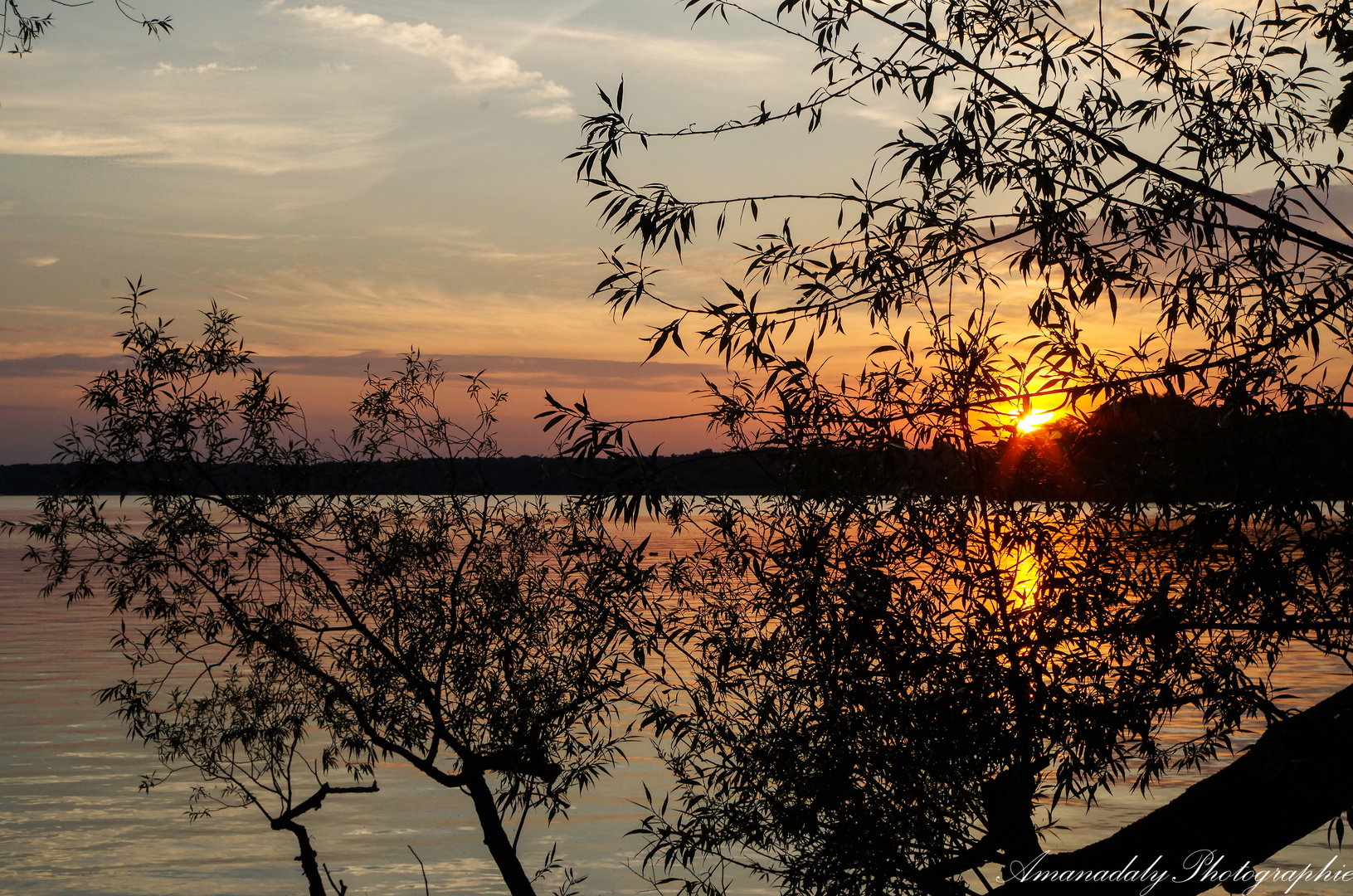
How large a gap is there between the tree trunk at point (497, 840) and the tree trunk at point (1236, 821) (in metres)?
A: 4.70

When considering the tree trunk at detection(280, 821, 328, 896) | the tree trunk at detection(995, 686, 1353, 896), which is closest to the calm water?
the tree trunk at detection(280, 821, 328, 896)

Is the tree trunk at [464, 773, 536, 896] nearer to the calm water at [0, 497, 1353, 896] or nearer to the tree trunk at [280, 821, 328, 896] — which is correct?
the tree trunk at [280, 821, 328, 896]

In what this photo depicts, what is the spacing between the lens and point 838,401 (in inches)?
242

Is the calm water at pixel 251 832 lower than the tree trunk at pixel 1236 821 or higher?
lower

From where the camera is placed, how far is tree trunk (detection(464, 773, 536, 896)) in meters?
9.20

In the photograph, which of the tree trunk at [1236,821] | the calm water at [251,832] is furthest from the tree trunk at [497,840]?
the calm water at [251,832]

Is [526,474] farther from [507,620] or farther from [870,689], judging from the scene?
[870,689]

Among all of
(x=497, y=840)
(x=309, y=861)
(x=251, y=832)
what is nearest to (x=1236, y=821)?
(x=497, y=840)

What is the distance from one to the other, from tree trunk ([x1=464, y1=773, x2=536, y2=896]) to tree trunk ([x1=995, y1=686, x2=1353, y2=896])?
15.4 feet

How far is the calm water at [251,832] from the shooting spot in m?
16.0

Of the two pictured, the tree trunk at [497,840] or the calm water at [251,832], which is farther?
the calm water at [251,832]

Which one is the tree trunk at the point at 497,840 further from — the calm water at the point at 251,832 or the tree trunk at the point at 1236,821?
the calm water at the point at 251,832

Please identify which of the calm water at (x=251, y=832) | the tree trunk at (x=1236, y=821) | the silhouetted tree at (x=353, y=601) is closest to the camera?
the tree trunk at (x=1236, y=821)

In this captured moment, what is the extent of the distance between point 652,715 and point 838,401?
2.12 meters
